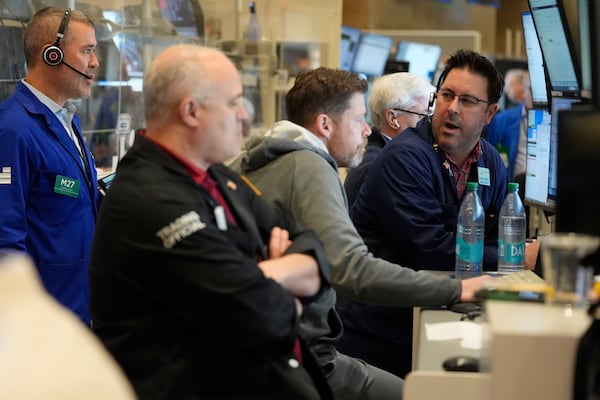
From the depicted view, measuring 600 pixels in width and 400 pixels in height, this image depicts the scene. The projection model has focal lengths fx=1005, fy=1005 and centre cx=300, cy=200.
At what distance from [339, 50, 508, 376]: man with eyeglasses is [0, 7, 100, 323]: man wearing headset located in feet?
3.17

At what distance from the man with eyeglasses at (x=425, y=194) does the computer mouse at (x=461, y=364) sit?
1.05m

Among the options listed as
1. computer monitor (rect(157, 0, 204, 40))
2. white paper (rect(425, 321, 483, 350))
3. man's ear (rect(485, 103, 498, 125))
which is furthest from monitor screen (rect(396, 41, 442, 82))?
white paper (rect(425, 321, 483, 350))

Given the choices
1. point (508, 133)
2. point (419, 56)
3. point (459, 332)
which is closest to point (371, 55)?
point (419, 56)

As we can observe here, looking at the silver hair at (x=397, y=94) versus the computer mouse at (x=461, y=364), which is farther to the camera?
the silver hair at (x=397, y=94)

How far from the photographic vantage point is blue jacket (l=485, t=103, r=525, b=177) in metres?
7.33

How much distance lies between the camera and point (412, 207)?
Answer: 340cm

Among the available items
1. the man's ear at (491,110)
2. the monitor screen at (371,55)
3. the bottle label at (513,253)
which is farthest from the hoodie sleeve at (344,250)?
the monitor screen at (371,55)

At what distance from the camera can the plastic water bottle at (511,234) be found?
11.3ft

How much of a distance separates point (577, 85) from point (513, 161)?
4.18 metres

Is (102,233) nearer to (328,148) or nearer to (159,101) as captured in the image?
(159,101)

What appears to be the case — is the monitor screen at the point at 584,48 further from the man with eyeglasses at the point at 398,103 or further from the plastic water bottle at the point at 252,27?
the plastic water bottle at the point at 252,27

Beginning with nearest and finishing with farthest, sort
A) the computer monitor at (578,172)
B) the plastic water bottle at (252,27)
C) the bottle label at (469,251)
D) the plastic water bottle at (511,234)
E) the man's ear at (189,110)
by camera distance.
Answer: the computer monitor at (578,172), the man's ear at (189,110), the bottle label at (469,251), the plastic water bottle at (511,234), the plastic water bottle at (252,27)

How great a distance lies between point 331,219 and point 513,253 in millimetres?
979

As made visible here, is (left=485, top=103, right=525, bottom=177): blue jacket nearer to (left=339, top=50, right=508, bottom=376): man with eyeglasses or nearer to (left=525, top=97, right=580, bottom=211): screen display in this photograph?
(left=525, top=97, right=580, bottom=211): screen display
